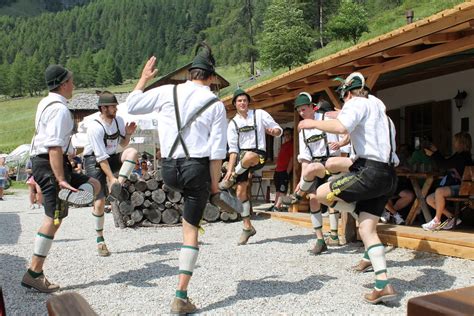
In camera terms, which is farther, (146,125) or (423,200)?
(146,125)

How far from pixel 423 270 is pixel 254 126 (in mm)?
2713

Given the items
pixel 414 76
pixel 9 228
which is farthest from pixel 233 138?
pixel 9 228

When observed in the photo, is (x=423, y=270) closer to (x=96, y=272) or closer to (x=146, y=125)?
(x=96, y=272)

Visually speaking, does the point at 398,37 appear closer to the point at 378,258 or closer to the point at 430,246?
the point at 430,246

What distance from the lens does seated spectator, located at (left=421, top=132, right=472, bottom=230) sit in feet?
21.0

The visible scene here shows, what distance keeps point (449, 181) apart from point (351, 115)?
3.41 metres

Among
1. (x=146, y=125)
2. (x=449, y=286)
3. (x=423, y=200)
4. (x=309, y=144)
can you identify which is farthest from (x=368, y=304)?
(x=146, y=125)

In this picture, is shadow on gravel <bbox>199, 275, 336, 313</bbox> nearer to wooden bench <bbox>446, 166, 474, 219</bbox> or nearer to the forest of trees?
wooden bench <bbox>446, 166, 474, 219</bbox>

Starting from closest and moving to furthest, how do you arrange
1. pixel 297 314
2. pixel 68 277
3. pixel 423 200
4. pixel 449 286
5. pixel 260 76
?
pixel 297 314, pixel 449 286, pixel 68 277, pixel 423 200, pixel 260 76

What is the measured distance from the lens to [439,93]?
30.3 ft

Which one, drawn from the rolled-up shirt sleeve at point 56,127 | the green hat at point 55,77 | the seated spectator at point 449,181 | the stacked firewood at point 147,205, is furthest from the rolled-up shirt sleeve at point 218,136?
the stacked firewood at point 147,205

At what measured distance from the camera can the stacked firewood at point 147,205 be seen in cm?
877

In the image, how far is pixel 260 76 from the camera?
5747 cm

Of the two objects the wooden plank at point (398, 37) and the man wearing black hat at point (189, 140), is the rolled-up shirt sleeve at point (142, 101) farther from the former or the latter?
the wooden plank at point (398, 37)
